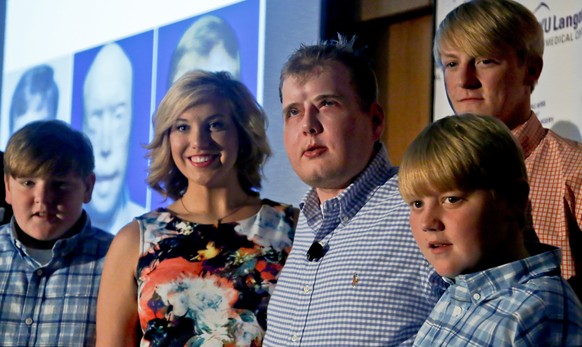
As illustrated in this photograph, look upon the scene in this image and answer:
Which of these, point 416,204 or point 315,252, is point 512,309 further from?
point 315,252

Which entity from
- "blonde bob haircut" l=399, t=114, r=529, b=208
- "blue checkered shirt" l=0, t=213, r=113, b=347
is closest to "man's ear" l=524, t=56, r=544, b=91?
"blonde bob haircut" l=399, t=114, r=529, b=208

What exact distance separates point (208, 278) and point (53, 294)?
2.09 feet

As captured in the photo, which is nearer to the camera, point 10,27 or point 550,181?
point 550,181

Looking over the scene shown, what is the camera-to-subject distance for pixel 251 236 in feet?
7.81

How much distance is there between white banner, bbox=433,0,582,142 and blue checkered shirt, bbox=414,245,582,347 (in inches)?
53.4

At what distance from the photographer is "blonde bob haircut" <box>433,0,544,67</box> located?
1856 mm

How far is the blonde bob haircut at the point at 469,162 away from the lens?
Result: 1449 millimetres

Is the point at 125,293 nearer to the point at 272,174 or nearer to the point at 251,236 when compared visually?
the point at 251,236

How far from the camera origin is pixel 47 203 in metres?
2.68

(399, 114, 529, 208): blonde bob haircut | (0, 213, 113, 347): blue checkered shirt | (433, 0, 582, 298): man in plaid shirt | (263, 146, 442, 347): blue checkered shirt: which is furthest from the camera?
(0, 213, 113, 347): blue checkered shirt

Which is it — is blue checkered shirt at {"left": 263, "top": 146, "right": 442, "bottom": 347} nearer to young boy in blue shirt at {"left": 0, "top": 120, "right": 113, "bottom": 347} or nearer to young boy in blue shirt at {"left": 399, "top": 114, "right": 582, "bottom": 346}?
young boy in blue shirt at {"left": 399, "top": 114, "right": 582, "bottom": 346}

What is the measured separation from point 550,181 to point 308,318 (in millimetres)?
593

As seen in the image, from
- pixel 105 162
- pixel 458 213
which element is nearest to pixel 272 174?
pixel 105 162

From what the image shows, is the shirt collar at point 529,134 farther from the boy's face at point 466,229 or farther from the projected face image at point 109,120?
the projected face image at point 109,120
